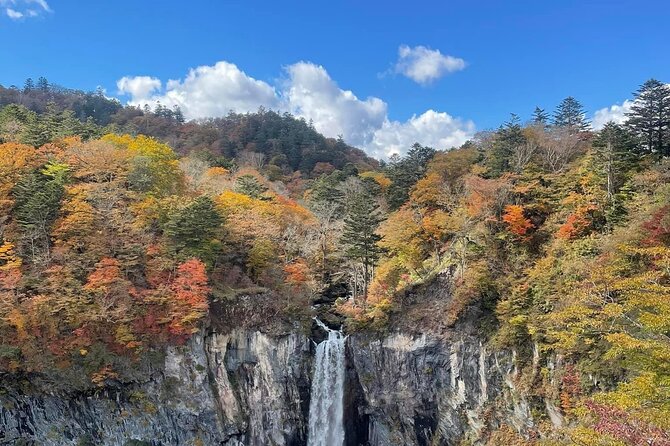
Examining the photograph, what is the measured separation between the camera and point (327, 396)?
27672mm

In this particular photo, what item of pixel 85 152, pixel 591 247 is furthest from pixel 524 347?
pixel 85 152

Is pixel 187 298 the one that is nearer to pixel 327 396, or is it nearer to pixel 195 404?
pixel 195 404

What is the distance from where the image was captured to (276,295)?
28.4m

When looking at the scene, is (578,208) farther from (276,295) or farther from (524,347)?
→ (276,295)

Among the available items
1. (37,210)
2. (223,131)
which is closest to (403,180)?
(37,210)

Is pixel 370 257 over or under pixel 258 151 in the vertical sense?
under

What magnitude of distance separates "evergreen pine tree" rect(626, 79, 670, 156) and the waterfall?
23461mm

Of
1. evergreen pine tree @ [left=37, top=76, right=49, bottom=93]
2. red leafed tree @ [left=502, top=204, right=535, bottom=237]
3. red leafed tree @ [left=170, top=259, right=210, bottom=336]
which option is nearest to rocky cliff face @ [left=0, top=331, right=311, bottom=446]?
red leafed tree @ [left=170, top=259, right=210, bottom=336]

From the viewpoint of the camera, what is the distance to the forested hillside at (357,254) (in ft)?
63.6

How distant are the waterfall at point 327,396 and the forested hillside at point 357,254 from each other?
2051 millimetres

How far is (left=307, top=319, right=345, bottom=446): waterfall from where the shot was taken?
27.2 metres

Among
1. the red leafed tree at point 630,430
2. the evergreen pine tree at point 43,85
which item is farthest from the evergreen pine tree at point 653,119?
the evergreen pine tree at point 43,85

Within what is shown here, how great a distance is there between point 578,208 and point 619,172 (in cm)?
362

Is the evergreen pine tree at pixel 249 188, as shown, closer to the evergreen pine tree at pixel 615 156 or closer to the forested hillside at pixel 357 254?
the forested hillside at pixel 357 254
